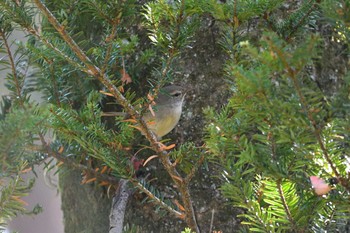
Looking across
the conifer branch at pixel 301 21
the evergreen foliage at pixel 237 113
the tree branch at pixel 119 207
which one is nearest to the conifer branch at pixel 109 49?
the evergreen foliage at pixel 237 113

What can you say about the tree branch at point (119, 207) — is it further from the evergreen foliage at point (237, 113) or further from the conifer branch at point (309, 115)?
the conifer branch at point (309, 115)

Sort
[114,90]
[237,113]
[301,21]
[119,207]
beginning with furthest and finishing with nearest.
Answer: [119,207]
[301,21]
[114,90]
[237,113]

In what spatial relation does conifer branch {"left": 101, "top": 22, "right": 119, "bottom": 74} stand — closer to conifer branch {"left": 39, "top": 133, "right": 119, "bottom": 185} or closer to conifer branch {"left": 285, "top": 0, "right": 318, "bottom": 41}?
conifer branch {"left": 285, "top": 0, "right": 318, "bottom": 41}

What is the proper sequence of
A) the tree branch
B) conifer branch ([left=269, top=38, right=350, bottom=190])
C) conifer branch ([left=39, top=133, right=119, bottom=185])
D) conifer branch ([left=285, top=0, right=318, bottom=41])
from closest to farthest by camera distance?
conifer branch ([left=269, top=38, right=350, bottom=190]), conifer branch ([left=285, top=0, right=318, bottom=41]), the tree branch, conifer branch ([left=39, top=133, right=119, bottom=185])

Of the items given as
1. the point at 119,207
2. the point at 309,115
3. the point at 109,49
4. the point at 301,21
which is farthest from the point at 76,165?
the point at 309,115

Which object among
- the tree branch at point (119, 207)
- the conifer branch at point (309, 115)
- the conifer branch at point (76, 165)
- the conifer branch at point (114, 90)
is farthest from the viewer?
the conifer branch at point (76, 165)

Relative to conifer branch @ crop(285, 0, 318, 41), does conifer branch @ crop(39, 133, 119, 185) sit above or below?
below

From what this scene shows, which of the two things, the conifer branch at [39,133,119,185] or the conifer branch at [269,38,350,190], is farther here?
the conifer branch at [39,133,119,185]

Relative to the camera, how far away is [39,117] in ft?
3.85

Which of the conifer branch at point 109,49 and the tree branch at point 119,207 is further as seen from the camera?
the tree branch at point 119,207

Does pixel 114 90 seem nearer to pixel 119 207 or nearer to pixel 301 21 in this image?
pixel 301 21

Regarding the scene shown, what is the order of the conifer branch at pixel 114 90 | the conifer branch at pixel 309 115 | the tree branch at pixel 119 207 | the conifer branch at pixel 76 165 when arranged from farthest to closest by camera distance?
the conifer branch at pixel 76 165
the tree branch at pixel 119 207
the conifer branch at pixel 114 90
the conifer branch at pixel 309 115

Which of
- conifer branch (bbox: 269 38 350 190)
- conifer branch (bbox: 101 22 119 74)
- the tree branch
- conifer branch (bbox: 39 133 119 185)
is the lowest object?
the tree branch

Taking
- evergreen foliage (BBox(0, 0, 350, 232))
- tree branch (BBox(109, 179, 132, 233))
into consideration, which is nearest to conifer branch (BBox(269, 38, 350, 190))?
evergreen foliage (BBox(0, 0, 350, 232))
